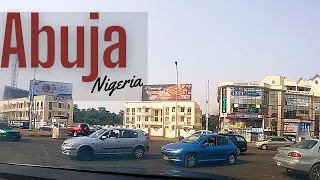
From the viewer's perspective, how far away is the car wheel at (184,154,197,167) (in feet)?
16.2

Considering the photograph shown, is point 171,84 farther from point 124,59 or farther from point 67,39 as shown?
point 67,39

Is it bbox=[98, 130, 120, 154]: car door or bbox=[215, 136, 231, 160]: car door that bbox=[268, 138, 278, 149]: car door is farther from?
bbox=[98, 130, 120, 154]: car door

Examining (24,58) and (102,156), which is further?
(24,58)

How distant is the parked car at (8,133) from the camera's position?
662cm

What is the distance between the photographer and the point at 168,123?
5840 mm

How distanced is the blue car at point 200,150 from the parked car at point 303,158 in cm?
78

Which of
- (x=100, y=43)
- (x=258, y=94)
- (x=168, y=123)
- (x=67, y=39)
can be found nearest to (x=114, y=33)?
(x=100, y=43)

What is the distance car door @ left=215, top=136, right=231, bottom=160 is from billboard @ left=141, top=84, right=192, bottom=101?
2.71ft

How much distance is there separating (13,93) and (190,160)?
3.26 meters

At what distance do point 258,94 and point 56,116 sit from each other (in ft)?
10.7

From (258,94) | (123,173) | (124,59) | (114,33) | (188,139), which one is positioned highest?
(114,33)

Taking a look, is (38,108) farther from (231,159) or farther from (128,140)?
(231,159)

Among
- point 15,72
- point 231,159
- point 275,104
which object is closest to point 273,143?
point 231,159

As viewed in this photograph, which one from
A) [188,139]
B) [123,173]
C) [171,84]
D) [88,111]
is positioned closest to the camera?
[123,173]
